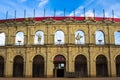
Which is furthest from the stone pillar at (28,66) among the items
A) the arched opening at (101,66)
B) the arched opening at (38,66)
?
the arched opening at (101,66)

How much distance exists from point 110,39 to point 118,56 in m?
3.79

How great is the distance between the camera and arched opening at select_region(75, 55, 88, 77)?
4210 centimetres

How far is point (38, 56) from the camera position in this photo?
42719mm

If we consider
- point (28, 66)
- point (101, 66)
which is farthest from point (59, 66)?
point (101, 66)

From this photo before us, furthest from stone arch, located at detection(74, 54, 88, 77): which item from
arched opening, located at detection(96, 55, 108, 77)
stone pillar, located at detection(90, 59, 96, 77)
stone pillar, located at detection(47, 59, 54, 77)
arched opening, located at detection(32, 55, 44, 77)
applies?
arched opening, located at detection(32, 55, 44, 77)

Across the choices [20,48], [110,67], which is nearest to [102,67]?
[110,67]

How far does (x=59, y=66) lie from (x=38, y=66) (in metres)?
4.61

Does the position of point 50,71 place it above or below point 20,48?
below

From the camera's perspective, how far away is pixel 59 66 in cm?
4559

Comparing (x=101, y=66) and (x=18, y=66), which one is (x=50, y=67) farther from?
(x=101, y=66)

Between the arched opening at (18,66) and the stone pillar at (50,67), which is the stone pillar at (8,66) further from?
the stone pillar at (50,67)

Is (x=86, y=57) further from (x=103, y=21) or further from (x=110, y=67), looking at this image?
(x=103, y=21)

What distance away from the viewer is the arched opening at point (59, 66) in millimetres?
42125

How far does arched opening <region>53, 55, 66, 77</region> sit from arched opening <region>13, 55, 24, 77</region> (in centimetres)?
660
